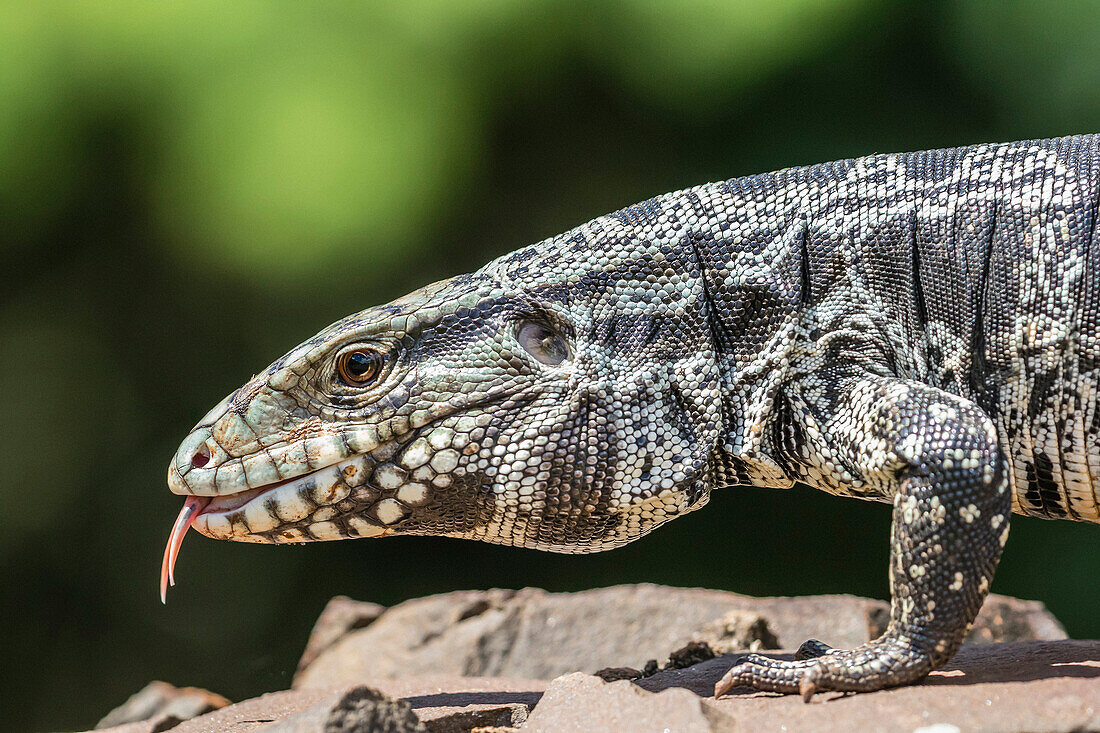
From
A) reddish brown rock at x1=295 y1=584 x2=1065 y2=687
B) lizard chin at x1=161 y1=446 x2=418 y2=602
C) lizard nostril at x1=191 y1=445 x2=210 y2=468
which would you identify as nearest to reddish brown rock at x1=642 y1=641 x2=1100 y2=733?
lizard chin at x1=161 y1=446 x2=418 y2=602

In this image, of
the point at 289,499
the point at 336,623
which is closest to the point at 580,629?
the point at 336,623

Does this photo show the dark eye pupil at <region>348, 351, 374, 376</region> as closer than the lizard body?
No

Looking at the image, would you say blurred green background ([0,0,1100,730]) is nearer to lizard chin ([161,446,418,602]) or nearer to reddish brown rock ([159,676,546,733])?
reddish brown rock ([159,676,546,733])

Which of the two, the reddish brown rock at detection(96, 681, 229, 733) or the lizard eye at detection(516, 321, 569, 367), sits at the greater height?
the lizard eye at detection(516, 321, 569, 367)

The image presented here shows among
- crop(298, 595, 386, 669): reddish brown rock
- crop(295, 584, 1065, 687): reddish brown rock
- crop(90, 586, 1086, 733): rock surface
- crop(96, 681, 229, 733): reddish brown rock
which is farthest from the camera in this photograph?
crop(298, 595, 386, 669): reddish brown rock

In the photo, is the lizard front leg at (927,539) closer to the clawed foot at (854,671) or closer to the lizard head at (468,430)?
the clawed foot at (854,671)

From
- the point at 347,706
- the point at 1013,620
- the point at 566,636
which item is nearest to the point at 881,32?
the point at 1013,620

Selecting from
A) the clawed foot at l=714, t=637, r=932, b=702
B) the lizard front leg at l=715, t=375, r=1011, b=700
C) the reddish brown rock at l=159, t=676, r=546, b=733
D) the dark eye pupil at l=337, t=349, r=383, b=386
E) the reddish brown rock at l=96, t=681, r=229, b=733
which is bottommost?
the reddish brown rock at l=96, t=681, r=229, b=733
